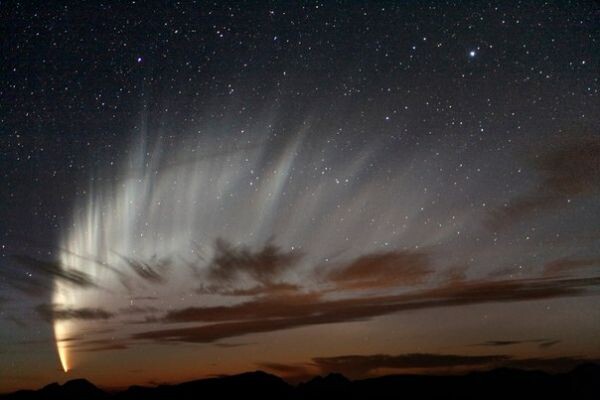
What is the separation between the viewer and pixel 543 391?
63219 millimetres

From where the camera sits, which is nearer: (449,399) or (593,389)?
(593,389)

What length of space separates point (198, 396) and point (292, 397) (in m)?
11.9

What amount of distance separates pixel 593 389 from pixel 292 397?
115 feet

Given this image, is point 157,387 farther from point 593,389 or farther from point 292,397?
point 593,389

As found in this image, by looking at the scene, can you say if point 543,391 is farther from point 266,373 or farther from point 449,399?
point 266,373

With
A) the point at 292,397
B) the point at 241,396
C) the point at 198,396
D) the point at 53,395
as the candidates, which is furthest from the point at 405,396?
the point at 53,395

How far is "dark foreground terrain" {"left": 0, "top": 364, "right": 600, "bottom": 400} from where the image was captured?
65.0m

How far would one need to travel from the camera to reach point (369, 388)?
2916 inches

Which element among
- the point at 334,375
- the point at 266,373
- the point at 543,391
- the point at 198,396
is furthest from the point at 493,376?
the point at 198,396

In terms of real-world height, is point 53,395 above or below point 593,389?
above

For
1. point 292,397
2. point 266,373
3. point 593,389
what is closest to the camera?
point 593,389

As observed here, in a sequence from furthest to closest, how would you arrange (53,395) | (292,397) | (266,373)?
1. (266,373)
2. (292,397)
3. (53,395)

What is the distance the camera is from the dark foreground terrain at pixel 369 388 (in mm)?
65000

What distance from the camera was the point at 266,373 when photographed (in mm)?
84250
